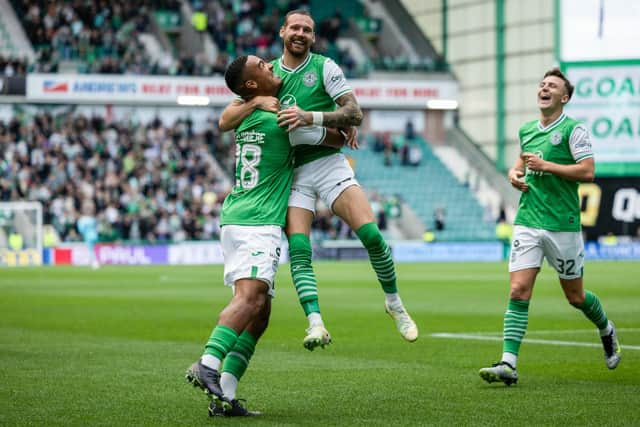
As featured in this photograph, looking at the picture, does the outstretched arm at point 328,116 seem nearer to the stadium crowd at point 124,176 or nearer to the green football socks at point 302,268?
the green football socks at point 302,268

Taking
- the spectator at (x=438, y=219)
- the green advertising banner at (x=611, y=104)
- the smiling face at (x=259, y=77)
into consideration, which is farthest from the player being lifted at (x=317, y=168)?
the spectator at (x=438, y=219)

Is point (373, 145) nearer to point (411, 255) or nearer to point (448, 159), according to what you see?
point (448, 159)

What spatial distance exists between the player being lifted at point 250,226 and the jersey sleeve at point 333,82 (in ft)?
1.11

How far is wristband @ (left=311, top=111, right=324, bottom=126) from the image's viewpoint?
826cm

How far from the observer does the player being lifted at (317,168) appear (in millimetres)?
8477

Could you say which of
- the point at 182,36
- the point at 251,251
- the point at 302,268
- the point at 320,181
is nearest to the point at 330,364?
the point at 320,181

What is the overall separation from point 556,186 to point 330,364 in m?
2.82

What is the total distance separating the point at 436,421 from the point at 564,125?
349 centimetres

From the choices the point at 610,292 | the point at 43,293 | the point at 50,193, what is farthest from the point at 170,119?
the point at 610,292

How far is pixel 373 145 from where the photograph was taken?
2175 inches

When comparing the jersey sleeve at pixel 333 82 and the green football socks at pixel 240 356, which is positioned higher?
the jersey sleeve at pixel 333 82

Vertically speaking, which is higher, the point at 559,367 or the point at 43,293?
the point at 559,367

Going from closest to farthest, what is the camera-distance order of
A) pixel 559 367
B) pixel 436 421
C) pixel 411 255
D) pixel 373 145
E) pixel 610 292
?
1. pixel 436 421
2. pixel 559 367
3. pixel 610 292
4. pixel 411 255
5. pixel 373 145

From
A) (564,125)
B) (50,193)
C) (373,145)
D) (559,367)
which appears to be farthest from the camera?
(373,145)
